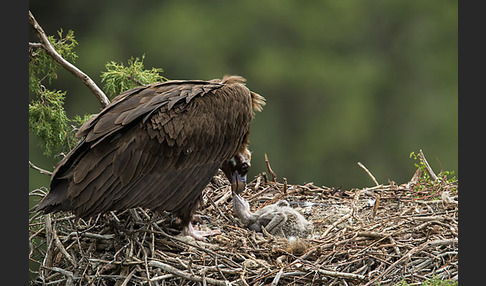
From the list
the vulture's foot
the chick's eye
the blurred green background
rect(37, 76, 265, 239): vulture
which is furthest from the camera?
the blurred green background

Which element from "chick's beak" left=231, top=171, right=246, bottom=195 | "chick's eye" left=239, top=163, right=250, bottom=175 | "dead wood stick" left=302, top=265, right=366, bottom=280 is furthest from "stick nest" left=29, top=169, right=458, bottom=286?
"chick's eye" left=239, top=163, right=250, bottom=175

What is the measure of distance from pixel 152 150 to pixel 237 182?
38.9 inches

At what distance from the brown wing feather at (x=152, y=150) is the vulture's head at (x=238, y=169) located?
340 mm

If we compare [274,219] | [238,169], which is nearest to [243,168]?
[238,169]

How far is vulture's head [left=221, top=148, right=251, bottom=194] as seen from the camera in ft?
18.2

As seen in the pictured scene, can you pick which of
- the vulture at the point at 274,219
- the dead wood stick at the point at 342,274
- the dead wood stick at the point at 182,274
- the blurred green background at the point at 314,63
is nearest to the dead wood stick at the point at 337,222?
the vulture at the point at 274,219

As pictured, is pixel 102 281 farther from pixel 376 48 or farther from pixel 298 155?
pixel 376 48

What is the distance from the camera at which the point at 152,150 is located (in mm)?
4789

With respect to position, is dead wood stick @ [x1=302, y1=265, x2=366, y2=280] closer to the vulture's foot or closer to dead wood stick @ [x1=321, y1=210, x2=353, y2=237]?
dead wood stick @ [x1=321, y1=210, x2=353, y2=237]

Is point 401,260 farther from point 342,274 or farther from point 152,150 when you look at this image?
point 152,150

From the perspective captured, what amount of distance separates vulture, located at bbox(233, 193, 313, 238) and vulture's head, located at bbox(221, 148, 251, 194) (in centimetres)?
8

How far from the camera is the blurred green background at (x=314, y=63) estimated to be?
1327 cm

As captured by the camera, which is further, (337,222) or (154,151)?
(337,222)

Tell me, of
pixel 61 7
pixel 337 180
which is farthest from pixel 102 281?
pixel 61 7
